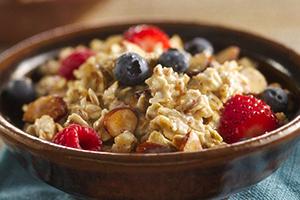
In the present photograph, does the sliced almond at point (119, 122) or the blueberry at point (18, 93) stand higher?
the sliced almond at point (119, 122)

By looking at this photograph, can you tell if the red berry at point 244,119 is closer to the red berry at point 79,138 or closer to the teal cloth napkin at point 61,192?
the teal cloth napkin at point 61,192

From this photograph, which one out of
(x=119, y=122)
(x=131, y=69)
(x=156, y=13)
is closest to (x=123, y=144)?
(x=119, y=122)

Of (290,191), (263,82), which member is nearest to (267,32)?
(263,82)

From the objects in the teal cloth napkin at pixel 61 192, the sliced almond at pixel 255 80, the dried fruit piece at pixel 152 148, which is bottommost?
the teal cloth napkin at pixel 61 192

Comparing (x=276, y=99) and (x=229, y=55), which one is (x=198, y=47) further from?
(x=276, y=99)

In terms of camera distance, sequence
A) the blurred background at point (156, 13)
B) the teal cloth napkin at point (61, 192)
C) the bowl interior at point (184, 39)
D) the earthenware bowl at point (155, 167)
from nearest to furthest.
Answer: the earthenware bowl at point (155, 167) < the teal cloth napkin at point (61, 192) < the bowl interior at point (184, 39) < the blurred background at point (156, 13)

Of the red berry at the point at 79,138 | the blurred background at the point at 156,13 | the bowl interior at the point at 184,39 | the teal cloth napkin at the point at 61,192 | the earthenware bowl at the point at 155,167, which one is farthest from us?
the blurred background at the point at 156,13

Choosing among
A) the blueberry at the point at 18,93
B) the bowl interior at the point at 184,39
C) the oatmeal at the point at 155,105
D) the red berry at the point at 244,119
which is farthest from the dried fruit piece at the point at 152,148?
the blueberry at the point at 18,93
